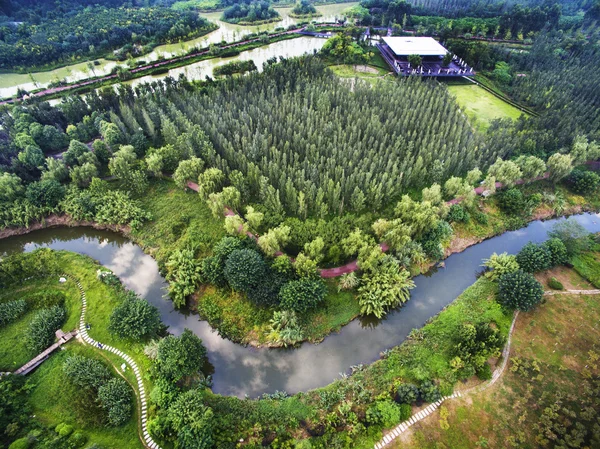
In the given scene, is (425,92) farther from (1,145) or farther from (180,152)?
(1,145)

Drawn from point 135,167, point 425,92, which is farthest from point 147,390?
point 425,92

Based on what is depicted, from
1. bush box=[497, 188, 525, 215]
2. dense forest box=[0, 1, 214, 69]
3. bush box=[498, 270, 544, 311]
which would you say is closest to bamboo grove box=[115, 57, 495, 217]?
bush box=[497, 188, 525, 215]

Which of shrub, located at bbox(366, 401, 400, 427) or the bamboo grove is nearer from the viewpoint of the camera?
shrub, located at bbox(366, 401, 400, 427)

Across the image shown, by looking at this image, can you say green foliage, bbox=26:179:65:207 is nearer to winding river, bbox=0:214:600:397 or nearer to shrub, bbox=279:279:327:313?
winding river, bbox=0:214:600:397

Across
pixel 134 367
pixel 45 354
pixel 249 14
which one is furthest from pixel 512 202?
pixel 249 14

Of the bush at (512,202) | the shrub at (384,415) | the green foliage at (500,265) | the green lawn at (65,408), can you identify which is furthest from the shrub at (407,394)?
the bush at (512,202)

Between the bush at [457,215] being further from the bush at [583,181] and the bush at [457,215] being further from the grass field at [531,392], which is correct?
the bush at [583,181]

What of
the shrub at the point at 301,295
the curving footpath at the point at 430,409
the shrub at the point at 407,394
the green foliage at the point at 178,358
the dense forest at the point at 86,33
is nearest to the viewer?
the curving footpath at the point at 430,409
